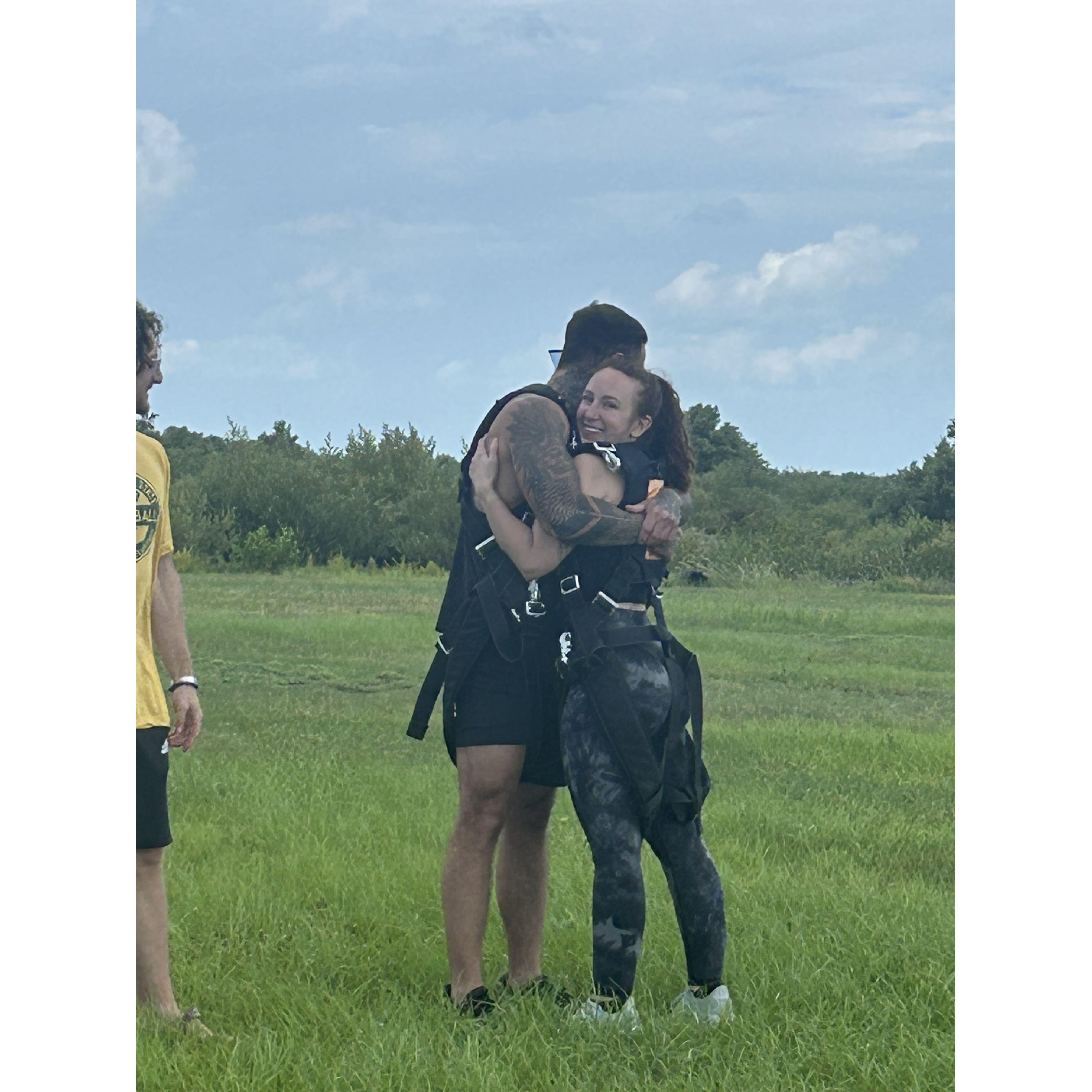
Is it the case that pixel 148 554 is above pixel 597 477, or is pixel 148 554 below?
below

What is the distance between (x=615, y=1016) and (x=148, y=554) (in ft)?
5.90

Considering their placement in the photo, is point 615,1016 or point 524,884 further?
point 524,884

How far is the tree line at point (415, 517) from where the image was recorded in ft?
33.7

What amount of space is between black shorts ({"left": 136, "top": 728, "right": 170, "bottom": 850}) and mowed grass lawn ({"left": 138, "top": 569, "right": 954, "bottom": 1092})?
60 centimetres

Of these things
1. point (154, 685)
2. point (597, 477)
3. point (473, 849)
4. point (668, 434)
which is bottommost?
point (473, 849)

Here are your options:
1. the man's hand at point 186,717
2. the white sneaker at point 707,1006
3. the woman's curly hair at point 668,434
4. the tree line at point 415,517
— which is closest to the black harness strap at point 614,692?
the woman's curly hair at point 668,434

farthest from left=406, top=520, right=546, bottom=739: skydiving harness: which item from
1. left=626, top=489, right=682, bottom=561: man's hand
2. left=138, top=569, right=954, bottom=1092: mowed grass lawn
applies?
left=138, top=569, right=954, bottom=1092: mowed grass lawn

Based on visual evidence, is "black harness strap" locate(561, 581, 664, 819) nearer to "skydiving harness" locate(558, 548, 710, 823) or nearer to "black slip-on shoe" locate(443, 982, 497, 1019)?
"skydiving harness" locate(558, 548, 710, 823)

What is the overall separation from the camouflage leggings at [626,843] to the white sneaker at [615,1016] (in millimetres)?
45

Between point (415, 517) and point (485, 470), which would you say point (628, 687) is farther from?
point (415, 517)

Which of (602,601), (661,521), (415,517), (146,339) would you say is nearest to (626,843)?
(602,601)

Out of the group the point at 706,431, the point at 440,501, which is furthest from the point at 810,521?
the point at 706,431

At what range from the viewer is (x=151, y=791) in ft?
11.2
